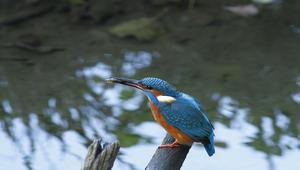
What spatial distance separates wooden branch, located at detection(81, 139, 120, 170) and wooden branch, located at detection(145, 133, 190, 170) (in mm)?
378

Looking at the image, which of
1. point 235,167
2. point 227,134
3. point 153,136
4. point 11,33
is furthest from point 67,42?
point 235,167

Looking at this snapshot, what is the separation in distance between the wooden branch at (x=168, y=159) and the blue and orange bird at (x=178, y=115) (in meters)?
0.03

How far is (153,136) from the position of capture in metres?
3.39

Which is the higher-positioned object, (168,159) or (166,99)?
(166,99)

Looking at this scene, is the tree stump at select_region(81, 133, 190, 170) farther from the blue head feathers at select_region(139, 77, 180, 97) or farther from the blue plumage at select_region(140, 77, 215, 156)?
the blue head feathers at select_region(139, 77, 180, 97)

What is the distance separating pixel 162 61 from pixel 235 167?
1806mm

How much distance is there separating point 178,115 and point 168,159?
10.0 inches

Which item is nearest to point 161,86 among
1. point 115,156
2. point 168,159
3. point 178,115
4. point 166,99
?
point 166,99

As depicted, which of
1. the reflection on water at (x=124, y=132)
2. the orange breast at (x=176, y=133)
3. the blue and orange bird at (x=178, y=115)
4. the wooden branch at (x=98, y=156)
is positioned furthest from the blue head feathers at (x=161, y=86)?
the reflection on water at (x=124, y=132)

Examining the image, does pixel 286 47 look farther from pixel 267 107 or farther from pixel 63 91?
pixel 63 91

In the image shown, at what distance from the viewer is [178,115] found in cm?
206

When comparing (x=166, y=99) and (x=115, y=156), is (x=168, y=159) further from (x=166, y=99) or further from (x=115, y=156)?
(x=115, y=156)

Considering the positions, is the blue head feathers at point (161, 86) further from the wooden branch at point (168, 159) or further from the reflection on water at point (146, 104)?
the reflection on water at point (146, 104)

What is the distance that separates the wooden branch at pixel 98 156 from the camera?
151 centimetres
